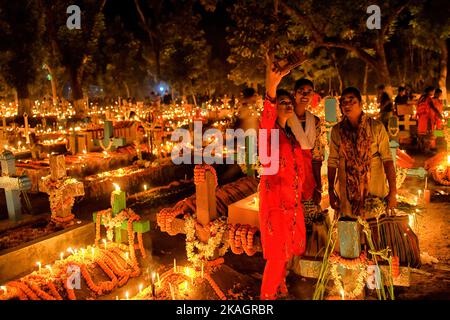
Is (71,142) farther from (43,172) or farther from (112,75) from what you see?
(112,75)

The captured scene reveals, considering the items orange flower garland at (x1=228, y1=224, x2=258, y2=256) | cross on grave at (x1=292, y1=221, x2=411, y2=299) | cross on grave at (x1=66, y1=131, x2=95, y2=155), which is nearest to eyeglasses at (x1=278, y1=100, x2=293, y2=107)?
cross on grave at (x1=292, y1=221, x2=411, y2=299)

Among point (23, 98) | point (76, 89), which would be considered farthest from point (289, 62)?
point (23, 98)

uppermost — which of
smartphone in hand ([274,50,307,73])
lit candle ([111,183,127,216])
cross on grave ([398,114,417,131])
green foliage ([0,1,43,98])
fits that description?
green foliage ([0,1,43,98])

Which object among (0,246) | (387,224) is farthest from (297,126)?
(0,246)

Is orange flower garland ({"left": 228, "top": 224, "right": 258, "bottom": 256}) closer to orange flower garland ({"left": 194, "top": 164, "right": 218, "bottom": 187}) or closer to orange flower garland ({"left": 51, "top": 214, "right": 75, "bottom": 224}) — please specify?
orange flower garland ({"left": 194, "top": 164, "right": 218, "bottom": 187})

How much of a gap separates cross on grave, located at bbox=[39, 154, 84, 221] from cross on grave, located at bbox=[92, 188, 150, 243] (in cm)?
61

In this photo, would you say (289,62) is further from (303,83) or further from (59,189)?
(59,189)

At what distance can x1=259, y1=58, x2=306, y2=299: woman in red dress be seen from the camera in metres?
4.40

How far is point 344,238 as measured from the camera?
3734 millimetres

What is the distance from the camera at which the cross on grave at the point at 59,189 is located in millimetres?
6434

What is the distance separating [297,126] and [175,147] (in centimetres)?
783

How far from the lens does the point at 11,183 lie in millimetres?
6758

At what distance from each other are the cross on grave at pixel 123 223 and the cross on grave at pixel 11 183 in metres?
1.42

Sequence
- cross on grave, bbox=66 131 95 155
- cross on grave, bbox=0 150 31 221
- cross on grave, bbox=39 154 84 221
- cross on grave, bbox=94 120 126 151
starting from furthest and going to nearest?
cross on grave, bbox=66 131 95 155 < cross on grave, bbox=94 120 126 151 < cross on grave, bbox=0 150 31 221 < cross on grave, bbox=39 154 84 221
